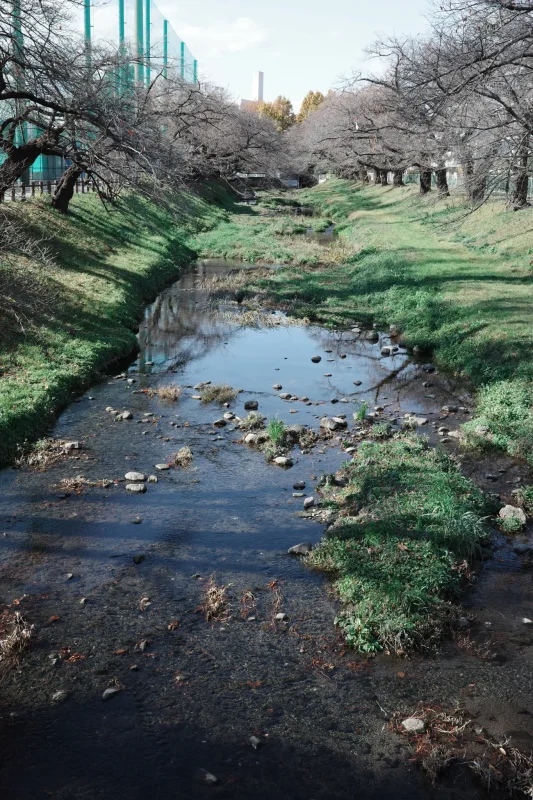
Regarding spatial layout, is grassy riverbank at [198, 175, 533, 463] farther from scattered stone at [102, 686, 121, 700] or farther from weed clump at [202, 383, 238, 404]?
scattered stone at [102, 686, 121, 700]

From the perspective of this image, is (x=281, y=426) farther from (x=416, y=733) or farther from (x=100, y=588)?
(x=416, y=733)

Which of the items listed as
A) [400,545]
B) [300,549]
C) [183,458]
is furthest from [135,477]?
[400,545]

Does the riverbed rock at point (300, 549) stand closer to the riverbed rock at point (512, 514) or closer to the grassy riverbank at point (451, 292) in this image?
the riverbed rock at point (512, 514)

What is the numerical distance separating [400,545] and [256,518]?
1954 millimetres

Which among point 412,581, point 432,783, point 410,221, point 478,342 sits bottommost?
point 432,783

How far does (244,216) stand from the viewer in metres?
44.6

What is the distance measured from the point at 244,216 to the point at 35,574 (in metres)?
39.6

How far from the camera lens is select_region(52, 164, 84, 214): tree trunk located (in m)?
23.0

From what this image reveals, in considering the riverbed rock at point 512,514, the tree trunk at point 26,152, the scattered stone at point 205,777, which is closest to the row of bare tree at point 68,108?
the tree trunk at point 26,152

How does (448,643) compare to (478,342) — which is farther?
(478,342)

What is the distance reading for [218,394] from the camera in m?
13.2

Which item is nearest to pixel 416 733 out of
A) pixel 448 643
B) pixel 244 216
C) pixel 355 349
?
pixel 448 643

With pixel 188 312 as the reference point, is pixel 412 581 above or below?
below

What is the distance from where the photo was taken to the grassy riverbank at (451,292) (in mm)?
12641
